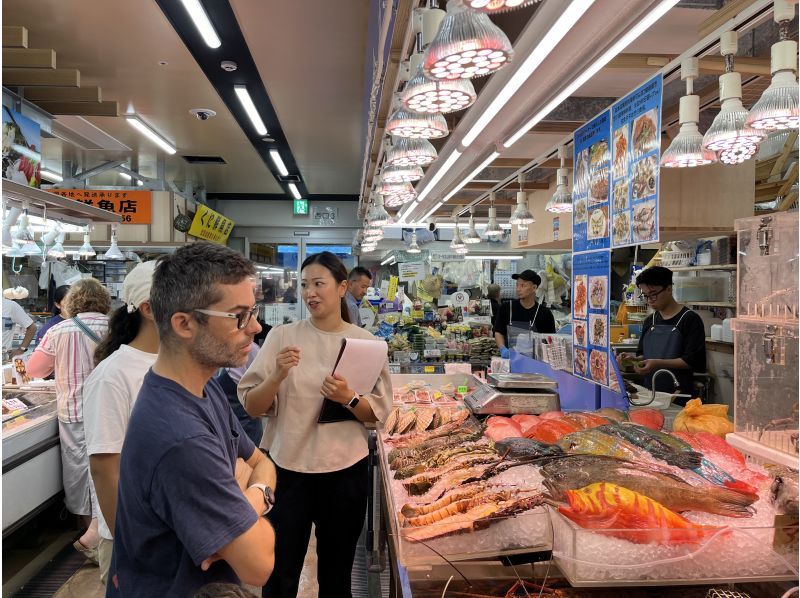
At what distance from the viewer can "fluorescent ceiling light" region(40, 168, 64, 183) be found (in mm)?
9062

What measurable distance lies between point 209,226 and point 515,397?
29.4 feet

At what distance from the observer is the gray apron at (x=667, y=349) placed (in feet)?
15.1

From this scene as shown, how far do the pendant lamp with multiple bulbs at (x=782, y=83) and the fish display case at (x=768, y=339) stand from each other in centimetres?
113

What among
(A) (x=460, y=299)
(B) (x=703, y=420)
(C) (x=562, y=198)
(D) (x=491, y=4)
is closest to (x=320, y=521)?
(B) (x=703, y=420)

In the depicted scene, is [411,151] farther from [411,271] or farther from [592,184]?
[411,271]

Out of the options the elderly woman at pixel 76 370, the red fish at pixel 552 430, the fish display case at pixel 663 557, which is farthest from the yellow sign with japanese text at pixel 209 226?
the fish display case at pixel 663 557

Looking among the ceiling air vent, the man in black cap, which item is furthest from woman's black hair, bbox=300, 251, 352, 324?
the ceiling air vent

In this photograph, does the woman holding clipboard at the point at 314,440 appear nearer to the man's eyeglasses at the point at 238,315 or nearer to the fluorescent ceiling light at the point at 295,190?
the man's eyeglasses at the point at 238,315

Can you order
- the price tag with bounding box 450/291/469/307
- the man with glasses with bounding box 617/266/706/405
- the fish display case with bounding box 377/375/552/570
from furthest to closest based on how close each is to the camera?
the price tag with bounding box 450/291/469/307 → the man with glasses with bounding box 617/266/706/405 → the fish display case with bounding box 377/375/552/570

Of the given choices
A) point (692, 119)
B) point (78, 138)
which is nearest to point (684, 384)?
point (692, 119)

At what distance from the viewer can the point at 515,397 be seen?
11.1ft

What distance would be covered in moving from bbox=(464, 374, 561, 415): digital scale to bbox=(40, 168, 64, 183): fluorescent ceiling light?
8.60m

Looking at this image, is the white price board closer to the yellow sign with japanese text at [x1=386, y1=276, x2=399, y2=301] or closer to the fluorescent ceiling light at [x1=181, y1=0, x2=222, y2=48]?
the yellow sign with japanese text at [x1=386, y1=276, x2=399, y2=301]

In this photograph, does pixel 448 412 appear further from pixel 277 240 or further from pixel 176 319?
pixel 277 240
